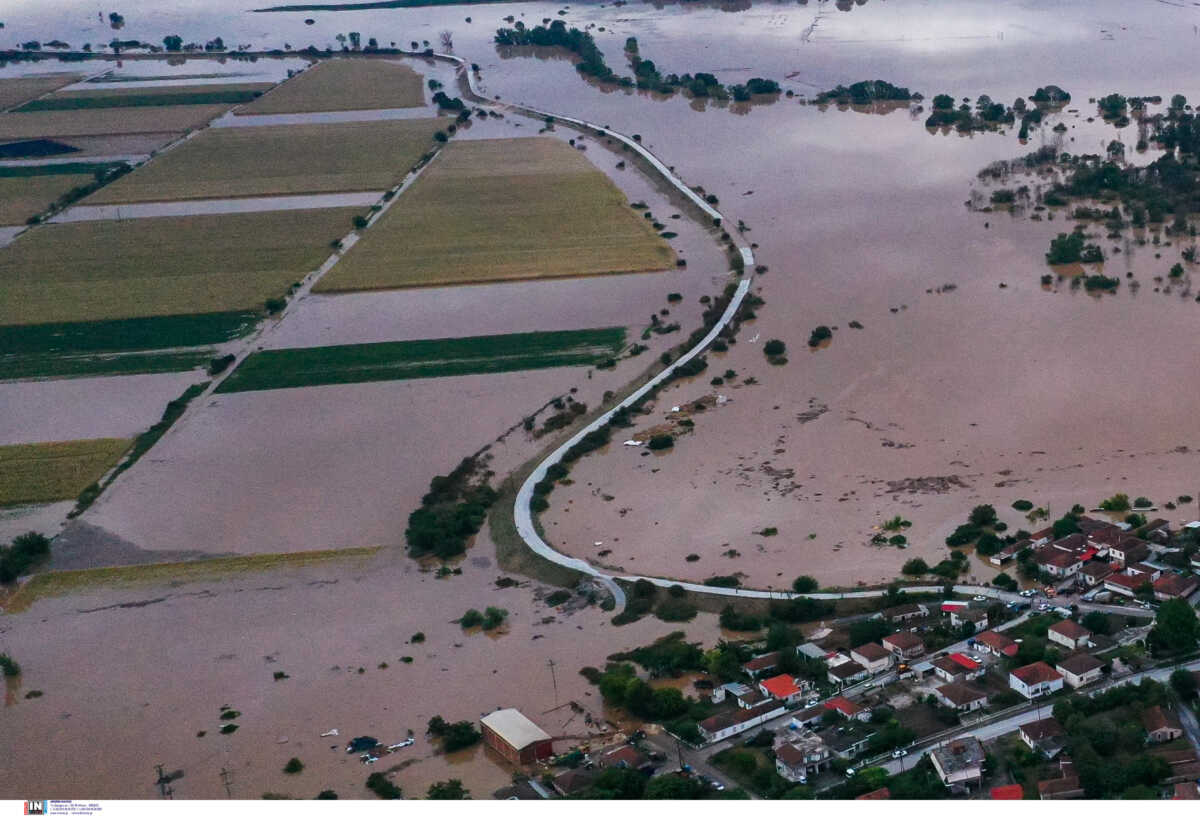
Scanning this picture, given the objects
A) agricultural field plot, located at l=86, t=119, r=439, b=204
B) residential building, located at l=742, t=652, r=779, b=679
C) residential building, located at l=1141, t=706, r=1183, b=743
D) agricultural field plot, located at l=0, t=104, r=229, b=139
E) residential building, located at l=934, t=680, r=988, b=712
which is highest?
agricultural field plot, located at l=0, t=104, r=229, b=139

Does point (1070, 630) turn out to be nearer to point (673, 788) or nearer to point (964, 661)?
point (964, 661)

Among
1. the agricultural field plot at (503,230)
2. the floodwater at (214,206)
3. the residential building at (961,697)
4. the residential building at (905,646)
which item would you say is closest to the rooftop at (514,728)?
the residential building at (905,646)

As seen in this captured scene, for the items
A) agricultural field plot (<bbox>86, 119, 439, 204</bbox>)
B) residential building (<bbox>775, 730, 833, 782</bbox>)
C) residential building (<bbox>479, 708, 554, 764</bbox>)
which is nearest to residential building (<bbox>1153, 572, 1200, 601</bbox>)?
residential building (<bbox>775, 730, 833, 782</bbox>)

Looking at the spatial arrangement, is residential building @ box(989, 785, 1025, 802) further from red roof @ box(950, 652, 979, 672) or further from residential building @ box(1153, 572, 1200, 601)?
residential building @ box(1153, 572, 1200, 601)

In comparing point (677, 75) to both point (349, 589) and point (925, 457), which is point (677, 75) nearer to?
point (925, 457)

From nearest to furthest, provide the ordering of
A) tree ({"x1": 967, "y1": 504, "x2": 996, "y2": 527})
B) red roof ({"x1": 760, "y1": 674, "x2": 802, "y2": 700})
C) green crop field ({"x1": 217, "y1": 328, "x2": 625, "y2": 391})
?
red roof ({"x1": 760, "y1": 674, "x2": 802, "y2": 700}) → tree ({"x1": 967, "y1": 504, "x2": 996, "y2": 527}) → green crop field ({"x1": 217, "y1": 328, "x2": 625, "y2": 391})

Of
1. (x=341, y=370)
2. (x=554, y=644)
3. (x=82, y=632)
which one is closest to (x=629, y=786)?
(x=554, y=644)
